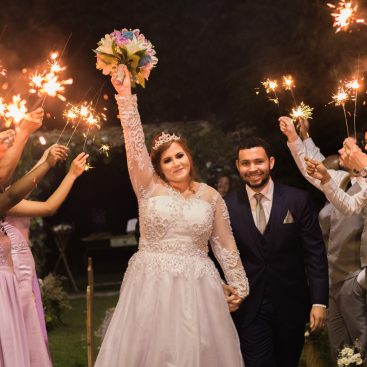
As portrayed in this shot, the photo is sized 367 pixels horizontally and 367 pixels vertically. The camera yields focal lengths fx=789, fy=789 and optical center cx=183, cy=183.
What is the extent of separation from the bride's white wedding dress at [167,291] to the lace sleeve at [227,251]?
105 millimetres

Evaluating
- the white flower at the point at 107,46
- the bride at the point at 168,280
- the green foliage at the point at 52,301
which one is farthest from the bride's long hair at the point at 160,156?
the green foliage at the point at 52,301

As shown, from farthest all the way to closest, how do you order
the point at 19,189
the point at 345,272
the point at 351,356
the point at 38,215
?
the point at 345,272 → the point at 351,356 → the point at 38,215 → the point at 19,189

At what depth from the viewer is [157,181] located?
5.33 metres

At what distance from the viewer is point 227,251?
5410 millimetres

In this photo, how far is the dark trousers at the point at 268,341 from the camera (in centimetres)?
549

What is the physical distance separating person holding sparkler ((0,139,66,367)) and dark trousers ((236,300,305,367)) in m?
1.51

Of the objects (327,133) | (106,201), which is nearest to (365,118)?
(327,133)

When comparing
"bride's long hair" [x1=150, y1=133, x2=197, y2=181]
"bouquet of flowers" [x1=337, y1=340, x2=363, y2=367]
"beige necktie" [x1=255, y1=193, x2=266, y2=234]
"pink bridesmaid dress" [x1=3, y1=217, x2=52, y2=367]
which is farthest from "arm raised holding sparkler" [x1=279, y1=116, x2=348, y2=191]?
"pink bridesmaid dress" [x1=3, y1=217, x2=52, y2=367]

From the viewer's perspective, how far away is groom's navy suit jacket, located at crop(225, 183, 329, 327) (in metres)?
5.58

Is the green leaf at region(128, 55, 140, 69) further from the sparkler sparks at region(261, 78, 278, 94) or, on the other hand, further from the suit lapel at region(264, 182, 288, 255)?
the suit lapel at region(264, 182, 288, 255)

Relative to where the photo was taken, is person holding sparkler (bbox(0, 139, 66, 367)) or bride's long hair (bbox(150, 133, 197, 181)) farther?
bride's long hair (bbox(150, 133, 197, 181))

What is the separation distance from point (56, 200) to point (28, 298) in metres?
0.85

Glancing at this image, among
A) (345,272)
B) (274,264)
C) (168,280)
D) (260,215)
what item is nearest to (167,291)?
(168,280)

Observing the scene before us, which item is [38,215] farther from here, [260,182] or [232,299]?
[260,182]
